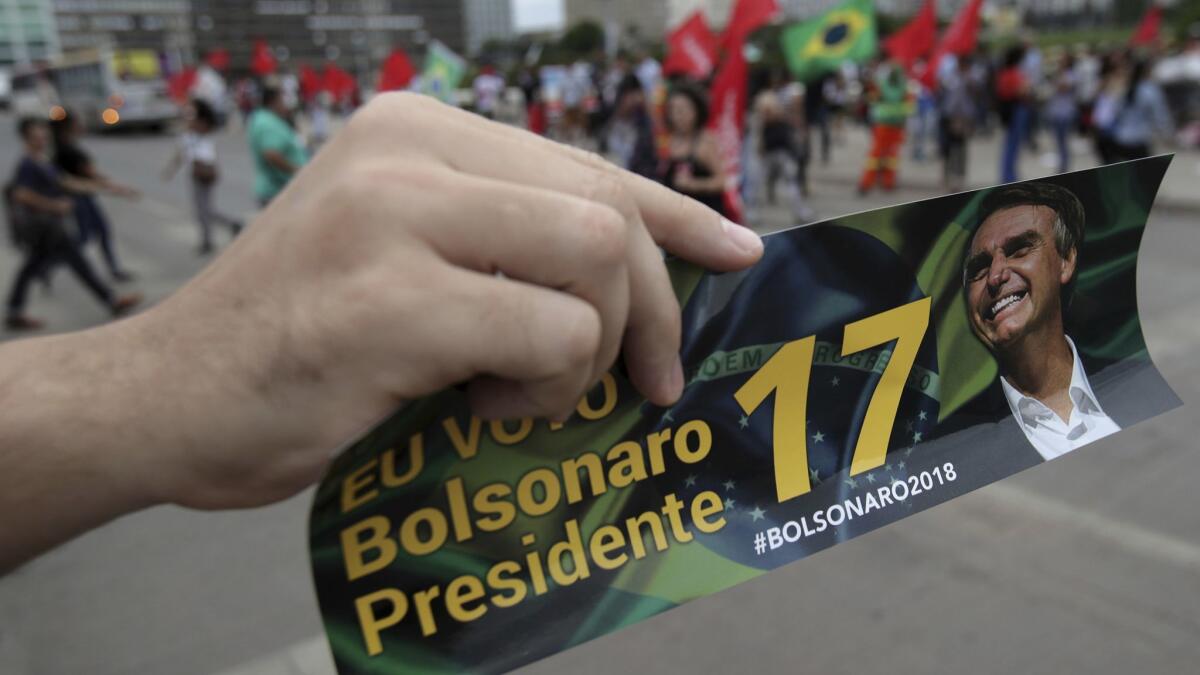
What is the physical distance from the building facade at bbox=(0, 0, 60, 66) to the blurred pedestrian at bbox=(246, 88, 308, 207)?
51.8 m

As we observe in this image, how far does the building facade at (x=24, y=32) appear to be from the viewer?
53.6 meters

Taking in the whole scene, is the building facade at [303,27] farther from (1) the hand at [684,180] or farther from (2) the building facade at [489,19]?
(1) the hand at [684,180]

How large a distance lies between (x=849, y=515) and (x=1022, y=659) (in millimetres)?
2200

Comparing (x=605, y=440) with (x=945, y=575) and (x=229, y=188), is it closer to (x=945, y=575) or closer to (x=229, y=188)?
(x=945, y=575)

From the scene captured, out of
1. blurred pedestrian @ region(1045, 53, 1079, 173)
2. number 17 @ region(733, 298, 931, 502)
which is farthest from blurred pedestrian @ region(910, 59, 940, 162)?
number 17 @ region(733, 298, 931, 502)

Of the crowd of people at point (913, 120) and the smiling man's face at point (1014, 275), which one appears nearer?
the smiling man's face at point (1014, 275)

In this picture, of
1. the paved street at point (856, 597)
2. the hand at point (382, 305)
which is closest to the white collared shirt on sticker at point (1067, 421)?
the hand at point (382, 305)

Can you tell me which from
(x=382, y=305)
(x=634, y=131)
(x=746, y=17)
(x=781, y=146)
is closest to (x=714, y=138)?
(x=746, y=17)

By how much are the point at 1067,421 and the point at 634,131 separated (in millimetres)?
10204

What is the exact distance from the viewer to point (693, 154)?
703 cm

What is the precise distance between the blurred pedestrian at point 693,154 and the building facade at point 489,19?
143 m

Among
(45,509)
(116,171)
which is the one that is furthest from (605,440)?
(116,171)

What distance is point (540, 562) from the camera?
0.90 metres

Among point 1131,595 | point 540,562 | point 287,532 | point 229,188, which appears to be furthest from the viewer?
point 229,188
